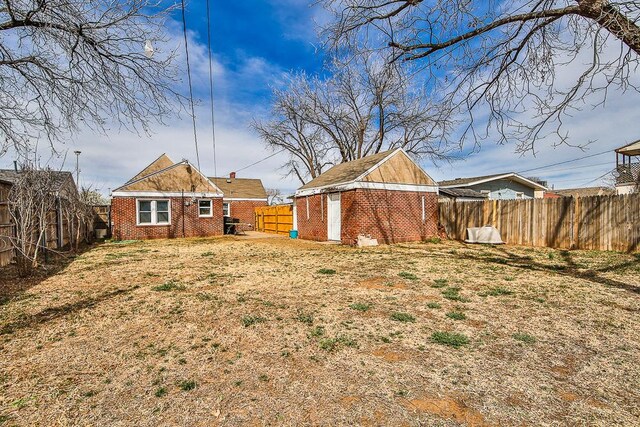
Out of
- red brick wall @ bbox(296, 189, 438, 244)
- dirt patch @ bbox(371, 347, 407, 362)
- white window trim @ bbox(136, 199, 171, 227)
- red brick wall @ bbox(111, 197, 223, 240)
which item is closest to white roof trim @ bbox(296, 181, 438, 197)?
red brick wall @ bbox(296, 189, 438, 244)

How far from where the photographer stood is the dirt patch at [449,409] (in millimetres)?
2338

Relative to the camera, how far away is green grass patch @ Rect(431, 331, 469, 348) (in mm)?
3652

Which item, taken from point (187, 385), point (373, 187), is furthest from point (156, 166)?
point (187, 385)

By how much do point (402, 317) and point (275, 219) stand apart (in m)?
19.9

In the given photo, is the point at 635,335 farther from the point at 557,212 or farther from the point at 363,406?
the point at 557,212

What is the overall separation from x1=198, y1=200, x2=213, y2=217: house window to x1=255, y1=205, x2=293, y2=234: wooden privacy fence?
4734 millimetres

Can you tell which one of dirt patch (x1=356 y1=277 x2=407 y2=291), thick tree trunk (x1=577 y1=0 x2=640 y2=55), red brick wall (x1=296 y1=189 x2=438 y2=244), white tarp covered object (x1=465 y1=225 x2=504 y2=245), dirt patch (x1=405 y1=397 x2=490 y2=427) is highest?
thick tree trunk (x1=577 y1=0 x2=640 y2=55)

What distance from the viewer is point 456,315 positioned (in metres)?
4.57

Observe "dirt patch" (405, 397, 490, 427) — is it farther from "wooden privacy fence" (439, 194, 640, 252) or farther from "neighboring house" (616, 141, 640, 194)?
"neighboring house" (616, 141, 640, 194)

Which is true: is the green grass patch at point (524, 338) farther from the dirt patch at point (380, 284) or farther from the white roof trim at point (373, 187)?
the white roof trim at point (373, 187)

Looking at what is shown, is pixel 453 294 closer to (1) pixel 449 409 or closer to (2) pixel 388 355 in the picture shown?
(2) pixel 388 355

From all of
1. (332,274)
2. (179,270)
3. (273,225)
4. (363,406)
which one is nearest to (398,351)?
(363,406)

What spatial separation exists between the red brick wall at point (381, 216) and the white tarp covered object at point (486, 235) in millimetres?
2092

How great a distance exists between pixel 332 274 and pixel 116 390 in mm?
5219
